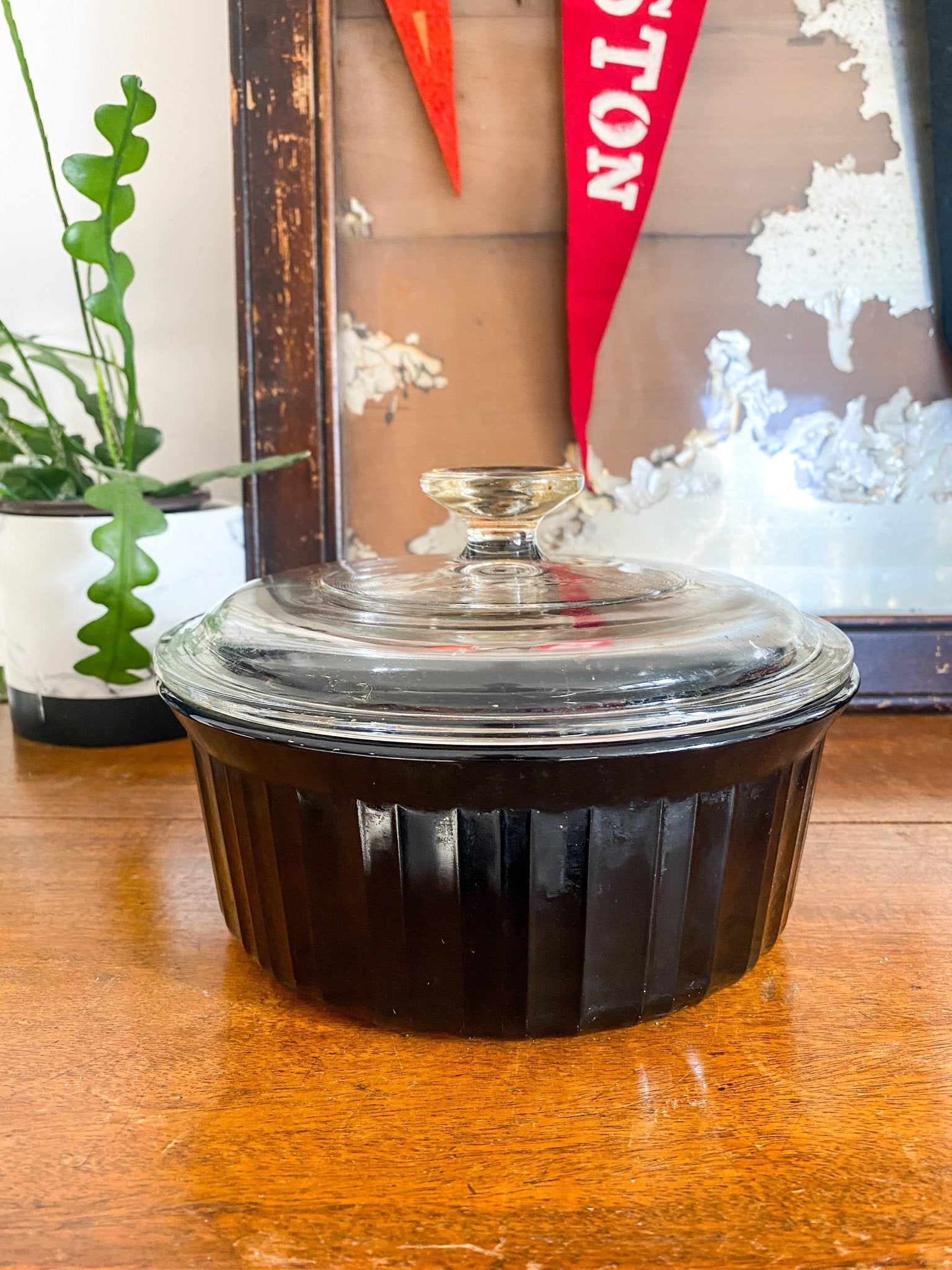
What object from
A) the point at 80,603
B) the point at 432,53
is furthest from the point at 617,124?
the point at 80,603

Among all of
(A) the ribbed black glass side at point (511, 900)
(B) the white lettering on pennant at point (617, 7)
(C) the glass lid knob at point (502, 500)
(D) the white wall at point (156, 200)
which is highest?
(B) the white lettering on pennant at point (617, 7)

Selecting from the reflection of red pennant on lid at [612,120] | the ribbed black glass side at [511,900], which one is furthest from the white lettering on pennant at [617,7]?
the ribbed black glass side at [511,900]

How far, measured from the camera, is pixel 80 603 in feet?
2.46

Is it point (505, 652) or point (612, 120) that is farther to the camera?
point (612, 120)

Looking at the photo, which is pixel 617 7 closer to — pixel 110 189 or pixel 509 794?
pixel 110 189

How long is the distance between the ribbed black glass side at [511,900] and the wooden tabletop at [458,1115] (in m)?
0.02

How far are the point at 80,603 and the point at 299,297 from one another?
28 centimetres

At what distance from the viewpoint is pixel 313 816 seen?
0.40 meters

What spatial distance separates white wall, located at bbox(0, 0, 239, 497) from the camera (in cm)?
87

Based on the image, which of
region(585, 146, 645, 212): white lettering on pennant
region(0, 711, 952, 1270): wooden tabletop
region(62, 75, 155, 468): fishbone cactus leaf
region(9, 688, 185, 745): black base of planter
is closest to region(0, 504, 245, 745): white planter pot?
region(9, 688, 185, 745): black base of planter

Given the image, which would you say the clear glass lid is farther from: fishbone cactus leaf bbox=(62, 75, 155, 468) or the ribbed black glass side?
fishbone cactus leaf bbox=(62, 75, 155, 468)

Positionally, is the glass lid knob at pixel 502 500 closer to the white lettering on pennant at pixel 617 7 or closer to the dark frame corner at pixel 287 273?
the dark frame corner at pixel 287 273

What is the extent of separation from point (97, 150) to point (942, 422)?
2.40 feet

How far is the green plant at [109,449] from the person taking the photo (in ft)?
2.16
